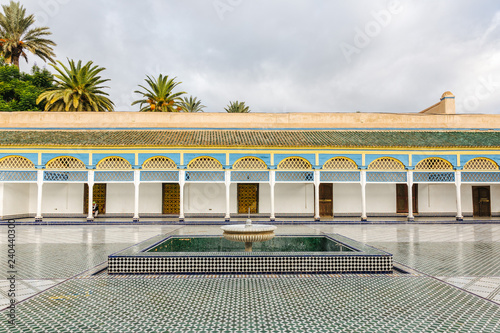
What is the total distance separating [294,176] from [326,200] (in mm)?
2707

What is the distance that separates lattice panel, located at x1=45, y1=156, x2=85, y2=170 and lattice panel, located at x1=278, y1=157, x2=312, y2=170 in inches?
337

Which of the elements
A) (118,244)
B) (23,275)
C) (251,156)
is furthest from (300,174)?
(23,275)

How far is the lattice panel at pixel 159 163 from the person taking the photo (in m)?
14.3

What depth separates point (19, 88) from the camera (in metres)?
25.9

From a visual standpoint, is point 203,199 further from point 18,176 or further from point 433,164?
point 433,164

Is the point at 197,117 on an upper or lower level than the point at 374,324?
upper

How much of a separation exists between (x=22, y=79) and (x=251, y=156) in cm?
2420

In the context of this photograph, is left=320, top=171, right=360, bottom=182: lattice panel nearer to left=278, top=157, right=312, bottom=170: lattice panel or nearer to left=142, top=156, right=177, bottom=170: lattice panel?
left=278, top=157, right=312, bottom=170: lattice panel

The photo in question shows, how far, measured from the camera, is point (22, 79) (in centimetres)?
2786

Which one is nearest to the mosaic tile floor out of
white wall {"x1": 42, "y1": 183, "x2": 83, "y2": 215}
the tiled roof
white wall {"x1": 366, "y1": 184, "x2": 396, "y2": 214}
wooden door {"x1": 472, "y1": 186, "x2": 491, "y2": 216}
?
the tiled roof

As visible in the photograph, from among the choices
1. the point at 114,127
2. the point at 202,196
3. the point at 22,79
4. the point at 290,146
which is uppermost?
the point at 22,79

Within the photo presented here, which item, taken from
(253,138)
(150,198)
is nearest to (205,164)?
(253,138)

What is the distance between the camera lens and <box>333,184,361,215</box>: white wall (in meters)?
16.4

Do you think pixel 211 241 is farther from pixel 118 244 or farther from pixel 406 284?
pixel 406 284
